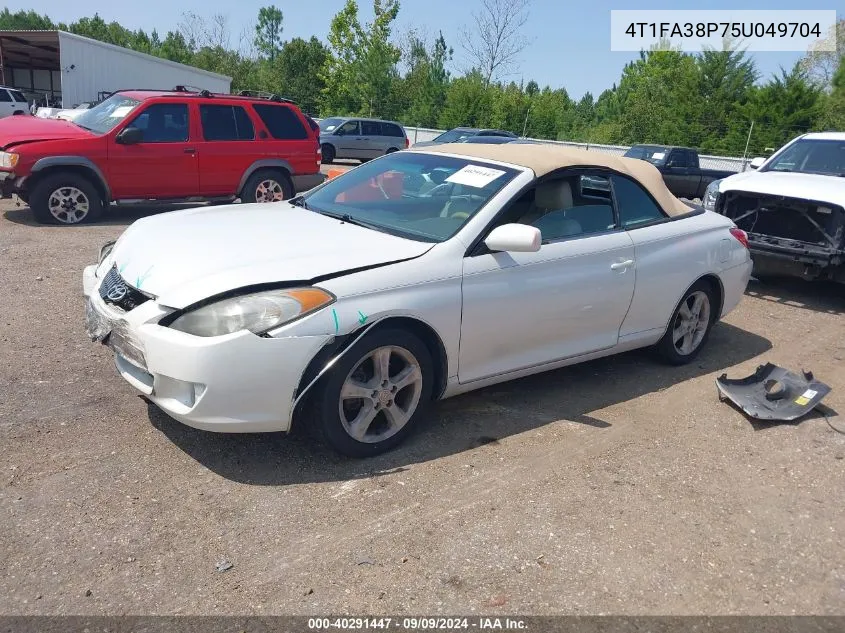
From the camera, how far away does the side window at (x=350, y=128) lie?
2256 cm

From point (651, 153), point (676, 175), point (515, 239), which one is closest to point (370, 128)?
point (651, 153)

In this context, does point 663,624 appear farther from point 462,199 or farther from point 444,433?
point 462,199

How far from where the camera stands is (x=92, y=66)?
25.0 metres

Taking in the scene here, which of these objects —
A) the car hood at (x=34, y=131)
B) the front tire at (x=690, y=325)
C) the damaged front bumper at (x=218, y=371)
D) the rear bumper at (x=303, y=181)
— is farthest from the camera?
the rear bumper at (x=303, y=181)

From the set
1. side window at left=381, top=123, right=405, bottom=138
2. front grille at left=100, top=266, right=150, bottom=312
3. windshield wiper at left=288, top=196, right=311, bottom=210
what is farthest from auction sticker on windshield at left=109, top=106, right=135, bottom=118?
side window at left=381, top=123, right=405, bottom=138

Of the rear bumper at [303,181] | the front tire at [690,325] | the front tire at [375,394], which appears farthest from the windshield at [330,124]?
the front tire at [375,394]

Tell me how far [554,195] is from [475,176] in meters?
0.52

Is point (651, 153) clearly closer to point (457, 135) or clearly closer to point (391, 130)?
point (457, 135)

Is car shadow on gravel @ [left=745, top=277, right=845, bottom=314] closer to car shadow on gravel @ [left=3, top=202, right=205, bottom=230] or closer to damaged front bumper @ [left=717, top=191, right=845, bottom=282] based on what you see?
damaged front bumper @ [left=717, top=191, right=845, bottom=282]

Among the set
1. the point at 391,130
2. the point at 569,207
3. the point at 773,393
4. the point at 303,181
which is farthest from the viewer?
the point at 391,130

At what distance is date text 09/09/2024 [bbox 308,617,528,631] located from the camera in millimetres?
2537

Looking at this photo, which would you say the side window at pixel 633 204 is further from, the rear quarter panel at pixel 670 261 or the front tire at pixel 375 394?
the front tire at pixel 375 394

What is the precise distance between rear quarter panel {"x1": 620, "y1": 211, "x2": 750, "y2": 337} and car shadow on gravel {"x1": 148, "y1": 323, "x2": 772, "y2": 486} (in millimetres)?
451

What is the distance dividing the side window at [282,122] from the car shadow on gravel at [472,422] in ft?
23.2
